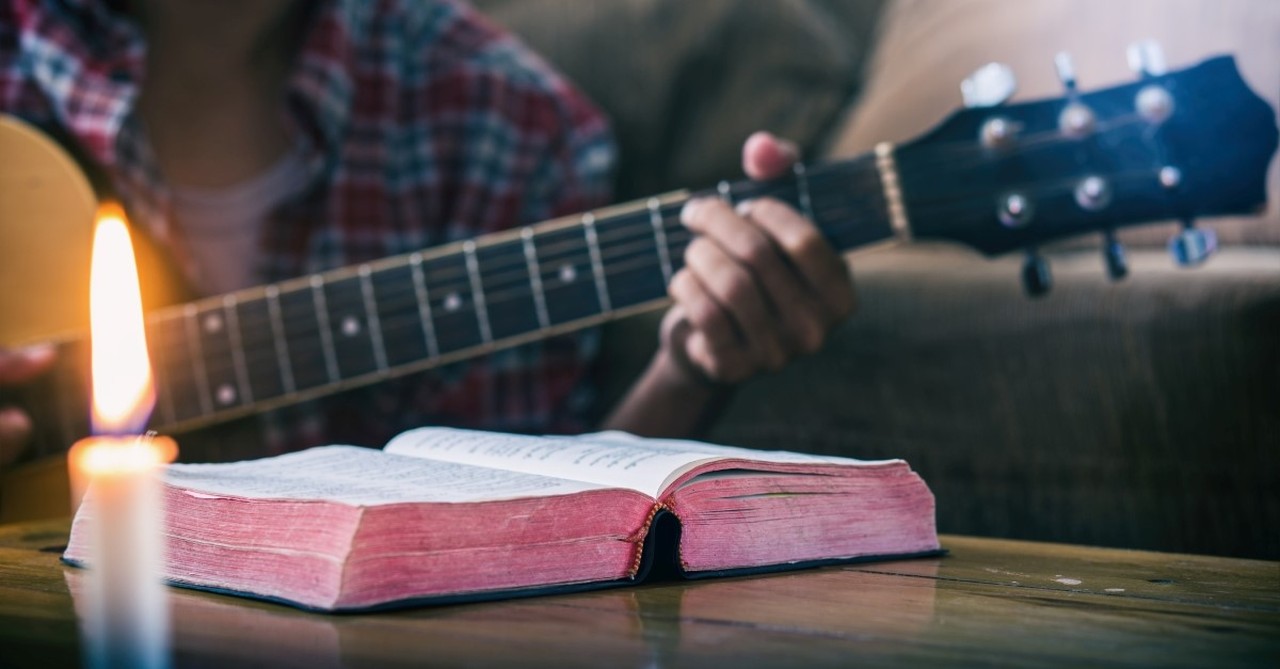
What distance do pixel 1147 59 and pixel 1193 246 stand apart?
137mm

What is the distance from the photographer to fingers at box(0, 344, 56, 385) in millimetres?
1131

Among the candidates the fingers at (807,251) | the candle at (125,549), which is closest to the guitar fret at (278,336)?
the fingers at (807,251)

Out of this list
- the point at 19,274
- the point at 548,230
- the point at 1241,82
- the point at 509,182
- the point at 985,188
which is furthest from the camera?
the point at 509,182

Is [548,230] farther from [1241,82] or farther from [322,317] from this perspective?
[1241,82]

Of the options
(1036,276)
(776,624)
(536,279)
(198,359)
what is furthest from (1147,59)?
(198,359)

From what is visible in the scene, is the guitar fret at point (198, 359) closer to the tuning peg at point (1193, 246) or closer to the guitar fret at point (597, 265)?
the guitar fret at point (597, 265)

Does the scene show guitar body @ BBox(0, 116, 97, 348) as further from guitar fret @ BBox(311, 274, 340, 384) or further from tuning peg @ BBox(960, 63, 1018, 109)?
tuning peg @ BBox(960, 63, 1018, 109)

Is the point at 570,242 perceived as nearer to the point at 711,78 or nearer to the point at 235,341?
the point at 235,341

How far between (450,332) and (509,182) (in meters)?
0.39

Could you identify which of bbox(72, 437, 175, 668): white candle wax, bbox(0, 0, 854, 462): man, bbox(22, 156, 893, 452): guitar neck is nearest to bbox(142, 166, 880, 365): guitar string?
bbox(22, 156, 893, 452): guitar neck

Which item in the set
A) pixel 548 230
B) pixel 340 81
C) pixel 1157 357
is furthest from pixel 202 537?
pixel 340 81

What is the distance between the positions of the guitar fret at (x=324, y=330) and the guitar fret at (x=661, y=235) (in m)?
0.32

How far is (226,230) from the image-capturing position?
4.59ft

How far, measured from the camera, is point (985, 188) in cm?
98
